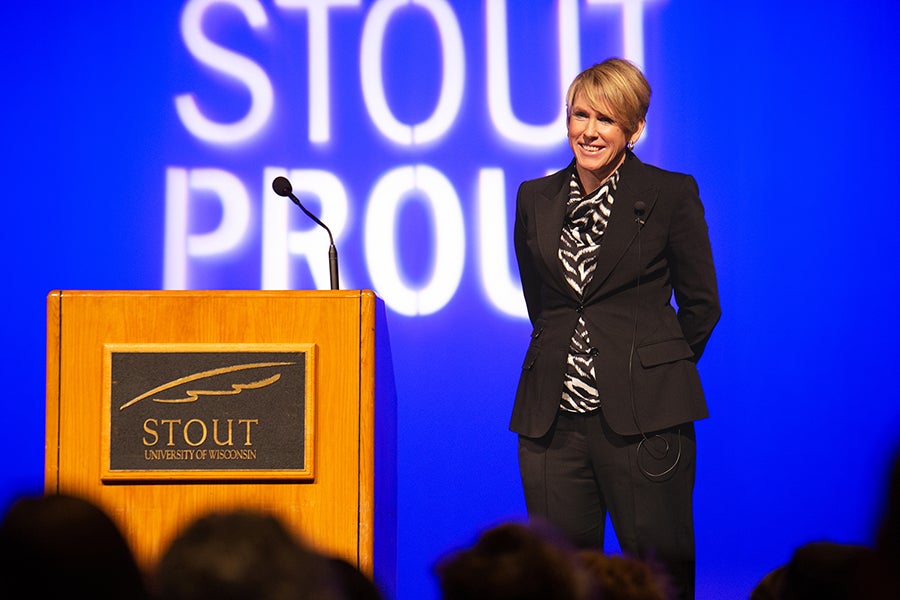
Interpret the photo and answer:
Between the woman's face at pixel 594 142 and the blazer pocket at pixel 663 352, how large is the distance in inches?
17.2

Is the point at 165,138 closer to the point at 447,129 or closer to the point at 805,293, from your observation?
the point at 447,129

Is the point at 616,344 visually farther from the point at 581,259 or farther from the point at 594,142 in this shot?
the point at 594,142

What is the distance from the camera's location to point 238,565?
88 centimetres

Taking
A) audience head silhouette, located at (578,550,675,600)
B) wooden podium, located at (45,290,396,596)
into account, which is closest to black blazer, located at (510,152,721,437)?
wooden podium, located at (45,290,396,596)

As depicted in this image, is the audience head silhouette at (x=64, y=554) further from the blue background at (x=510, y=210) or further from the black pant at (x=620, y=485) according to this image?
the blue background at (x=510, y=210)

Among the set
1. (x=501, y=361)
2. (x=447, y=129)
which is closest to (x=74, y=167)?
(x=447, y=129)

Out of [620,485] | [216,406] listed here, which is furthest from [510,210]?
[216,406]

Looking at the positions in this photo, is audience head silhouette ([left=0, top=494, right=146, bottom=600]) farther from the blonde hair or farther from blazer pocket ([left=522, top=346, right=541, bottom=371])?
the blonde hair

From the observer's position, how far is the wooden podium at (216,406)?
2588 millimetres

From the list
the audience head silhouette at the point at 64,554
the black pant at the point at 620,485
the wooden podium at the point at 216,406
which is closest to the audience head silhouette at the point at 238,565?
the audience head silhouette at the point at 64,554

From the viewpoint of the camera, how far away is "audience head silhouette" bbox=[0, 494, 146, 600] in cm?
97

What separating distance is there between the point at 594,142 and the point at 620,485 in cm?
85

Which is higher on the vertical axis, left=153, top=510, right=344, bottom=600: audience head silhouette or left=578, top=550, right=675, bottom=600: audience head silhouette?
left=153, top=510, right=344, bottom=600: audience head silhouette

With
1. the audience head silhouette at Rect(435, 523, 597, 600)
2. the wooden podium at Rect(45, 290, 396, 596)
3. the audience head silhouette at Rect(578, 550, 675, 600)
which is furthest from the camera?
the wooden podium at Rect(45, 290, 396, 596)
